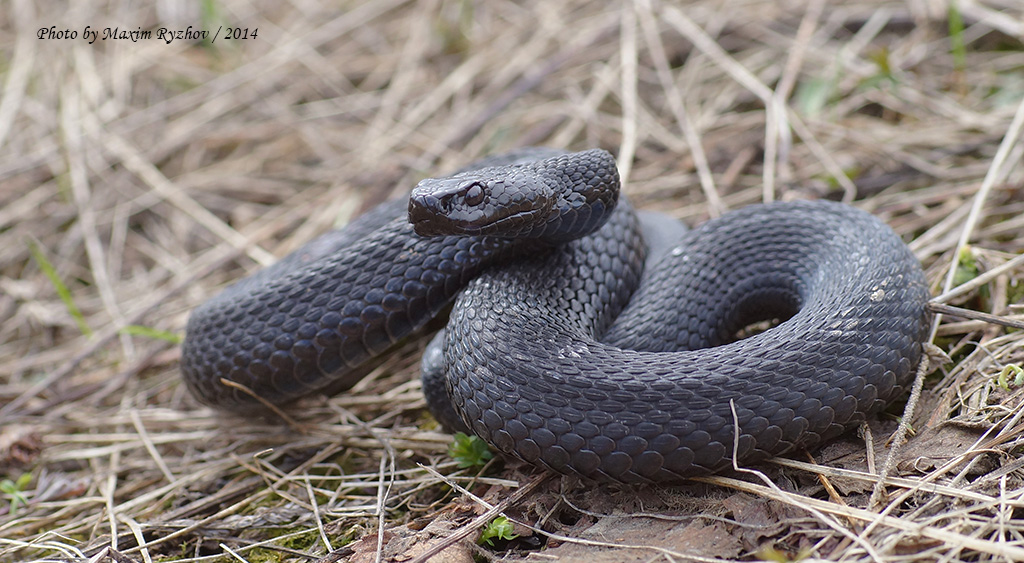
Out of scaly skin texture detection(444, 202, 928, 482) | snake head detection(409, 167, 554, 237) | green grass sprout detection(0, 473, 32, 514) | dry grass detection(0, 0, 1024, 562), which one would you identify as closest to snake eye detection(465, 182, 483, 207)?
snake head detection(409, 167, 554, 237)

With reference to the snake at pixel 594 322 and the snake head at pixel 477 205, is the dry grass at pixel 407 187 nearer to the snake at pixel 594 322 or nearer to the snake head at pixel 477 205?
the snake at pixel 594 322

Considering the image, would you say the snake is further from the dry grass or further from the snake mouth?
the dry grass

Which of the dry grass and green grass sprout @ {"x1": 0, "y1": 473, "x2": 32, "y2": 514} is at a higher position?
the dry grass

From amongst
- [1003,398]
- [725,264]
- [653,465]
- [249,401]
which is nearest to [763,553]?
[653,465]

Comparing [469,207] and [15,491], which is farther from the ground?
[469,207]

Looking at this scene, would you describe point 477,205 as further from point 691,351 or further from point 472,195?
point 691,351

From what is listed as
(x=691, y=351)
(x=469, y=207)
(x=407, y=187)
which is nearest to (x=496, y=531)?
(x=691, y=351)

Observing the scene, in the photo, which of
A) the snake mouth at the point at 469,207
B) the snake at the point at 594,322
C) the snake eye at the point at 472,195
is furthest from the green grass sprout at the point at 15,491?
the snake eye at the point at 472,195
